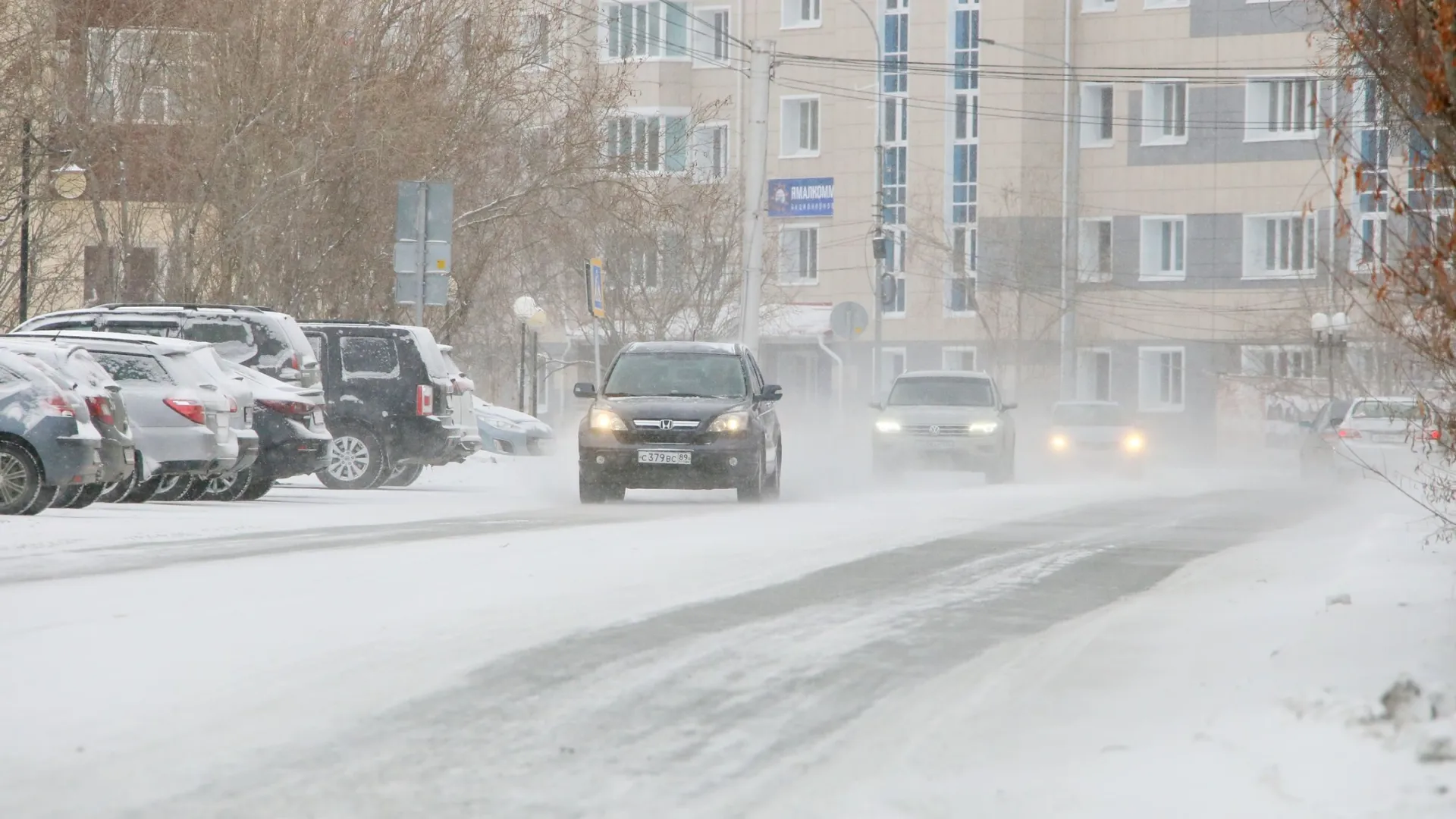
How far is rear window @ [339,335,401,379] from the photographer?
81.2 ft

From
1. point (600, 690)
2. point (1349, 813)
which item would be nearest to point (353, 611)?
point (600, 690)

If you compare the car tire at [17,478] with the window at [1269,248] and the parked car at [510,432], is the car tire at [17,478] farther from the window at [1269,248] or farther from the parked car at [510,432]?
the window at [1269,248]

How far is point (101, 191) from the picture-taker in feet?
106

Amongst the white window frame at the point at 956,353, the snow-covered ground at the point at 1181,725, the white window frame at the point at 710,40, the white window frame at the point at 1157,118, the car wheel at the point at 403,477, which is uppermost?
the white window frame at the point at 710,40

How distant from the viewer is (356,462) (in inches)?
984

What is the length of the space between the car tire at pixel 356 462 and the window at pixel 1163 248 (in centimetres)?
4304

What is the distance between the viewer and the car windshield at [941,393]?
30.9 metres

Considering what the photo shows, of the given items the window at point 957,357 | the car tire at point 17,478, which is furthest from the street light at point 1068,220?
the car tire at point 17,478

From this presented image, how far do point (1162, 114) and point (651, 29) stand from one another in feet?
57.2

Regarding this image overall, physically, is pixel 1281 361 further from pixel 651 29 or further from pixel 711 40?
pixel 651 29

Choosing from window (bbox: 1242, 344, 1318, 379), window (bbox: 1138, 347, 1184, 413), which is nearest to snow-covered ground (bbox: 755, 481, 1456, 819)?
window (bbox: 1242, 344, 1318, 379)

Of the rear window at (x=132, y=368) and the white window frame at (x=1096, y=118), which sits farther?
the white window frame at (x=1096, y=118)

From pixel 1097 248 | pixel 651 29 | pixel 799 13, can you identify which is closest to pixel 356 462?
pixel 1097 248

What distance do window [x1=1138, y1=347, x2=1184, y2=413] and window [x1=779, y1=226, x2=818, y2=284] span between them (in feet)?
35.1
